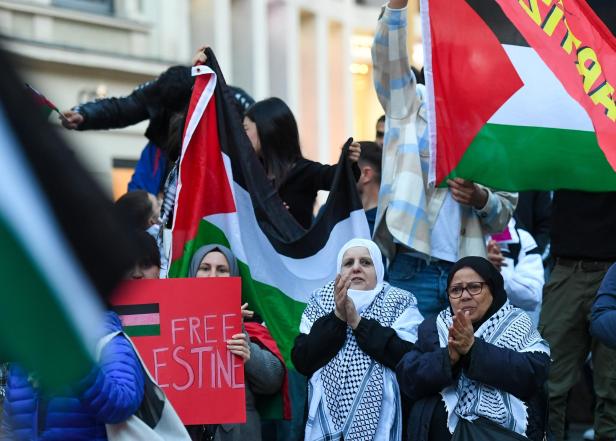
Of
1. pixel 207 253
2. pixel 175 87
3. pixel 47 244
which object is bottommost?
pixel 207 253

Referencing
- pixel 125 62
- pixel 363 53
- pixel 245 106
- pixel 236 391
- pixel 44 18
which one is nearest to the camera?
pixel 236 391

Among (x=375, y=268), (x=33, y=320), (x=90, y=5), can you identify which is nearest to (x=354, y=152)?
(x=375, y=268)

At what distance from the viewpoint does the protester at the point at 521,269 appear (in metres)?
7.56

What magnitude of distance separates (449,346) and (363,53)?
26.4 meters

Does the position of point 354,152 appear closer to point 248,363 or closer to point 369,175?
point 369,175

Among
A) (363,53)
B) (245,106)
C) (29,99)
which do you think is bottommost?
(363,53)

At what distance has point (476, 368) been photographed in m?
5.43

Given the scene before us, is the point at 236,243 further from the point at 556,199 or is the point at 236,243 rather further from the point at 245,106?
the point at 556,199

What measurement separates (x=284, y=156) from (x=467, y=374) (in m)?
1.87

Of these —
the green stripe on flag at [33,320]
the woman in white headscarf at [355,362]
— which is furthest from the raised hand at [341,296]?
the green stripe on flag at [33,320]

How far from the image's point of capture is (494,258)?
23.2 feet

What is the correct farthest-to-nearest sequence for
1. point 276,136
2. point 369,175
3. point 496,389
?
point 369,175
point 276,136
point 496,389

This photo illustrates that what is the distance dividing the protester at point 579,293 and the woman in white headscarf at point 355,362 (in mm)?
1532

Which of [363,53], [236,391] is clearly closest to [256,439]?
[236,391]
